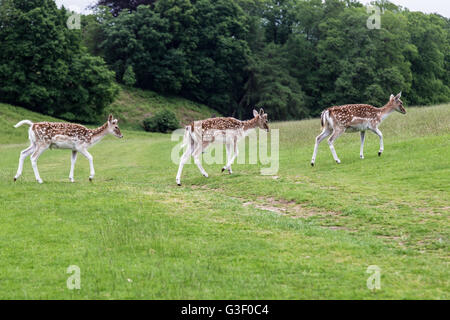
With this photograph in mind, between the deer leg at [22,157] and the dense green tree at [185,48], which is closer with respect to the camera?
the deer leg at [22,157]

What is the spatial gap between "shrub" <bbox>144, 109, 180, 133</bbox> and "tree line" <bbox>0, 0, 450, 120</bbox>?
17.2 feet

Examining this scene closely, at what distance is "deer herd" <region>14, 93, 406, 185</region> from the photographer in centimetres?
1722

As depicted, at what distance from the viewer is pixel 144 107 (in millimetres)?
66625

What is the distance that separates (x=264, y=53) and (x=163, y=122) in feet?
80.1

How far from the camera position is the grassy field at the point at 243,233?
26.1 feet

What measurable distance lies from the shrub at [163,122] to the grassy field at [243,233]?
3908 cm

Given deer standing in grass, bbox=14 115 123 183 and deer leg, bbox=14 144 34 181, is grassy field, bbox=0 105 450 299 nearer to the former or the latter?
deer leg, bbox=14 144 34 181

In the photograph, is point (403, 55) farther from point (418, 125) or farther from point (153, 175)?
point (153, 175)

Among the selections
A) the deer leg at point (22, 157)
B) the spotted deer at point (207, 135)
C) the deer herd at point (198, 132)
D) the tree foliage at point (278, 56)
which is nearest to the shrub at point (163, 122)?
the tree foliage at point (278, 56)

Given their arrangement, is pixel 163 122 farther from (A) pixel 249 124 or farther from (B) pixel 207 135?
(B) pixel 207 135

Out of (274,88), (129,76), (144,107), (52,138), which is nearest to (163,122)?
(144,107)

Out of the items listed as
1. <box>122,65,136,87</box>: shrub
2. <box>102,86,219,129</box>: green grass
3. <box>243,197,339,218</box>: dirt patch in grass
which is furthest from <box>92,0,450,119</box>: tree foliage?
<box>243,197,339,218</box>: dirt patch in grass

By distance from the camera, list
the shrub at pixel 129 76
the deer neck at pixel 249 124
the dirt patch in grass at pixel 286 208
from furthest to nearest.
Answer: the shrub at pixel 129 76, the deer neck at pixel 249 124, the dirt patch in grass at pixel 286 208

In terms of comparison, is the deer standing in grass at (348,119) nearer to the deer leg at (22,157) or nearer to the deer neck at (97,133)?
the deer neck at (97,133)
